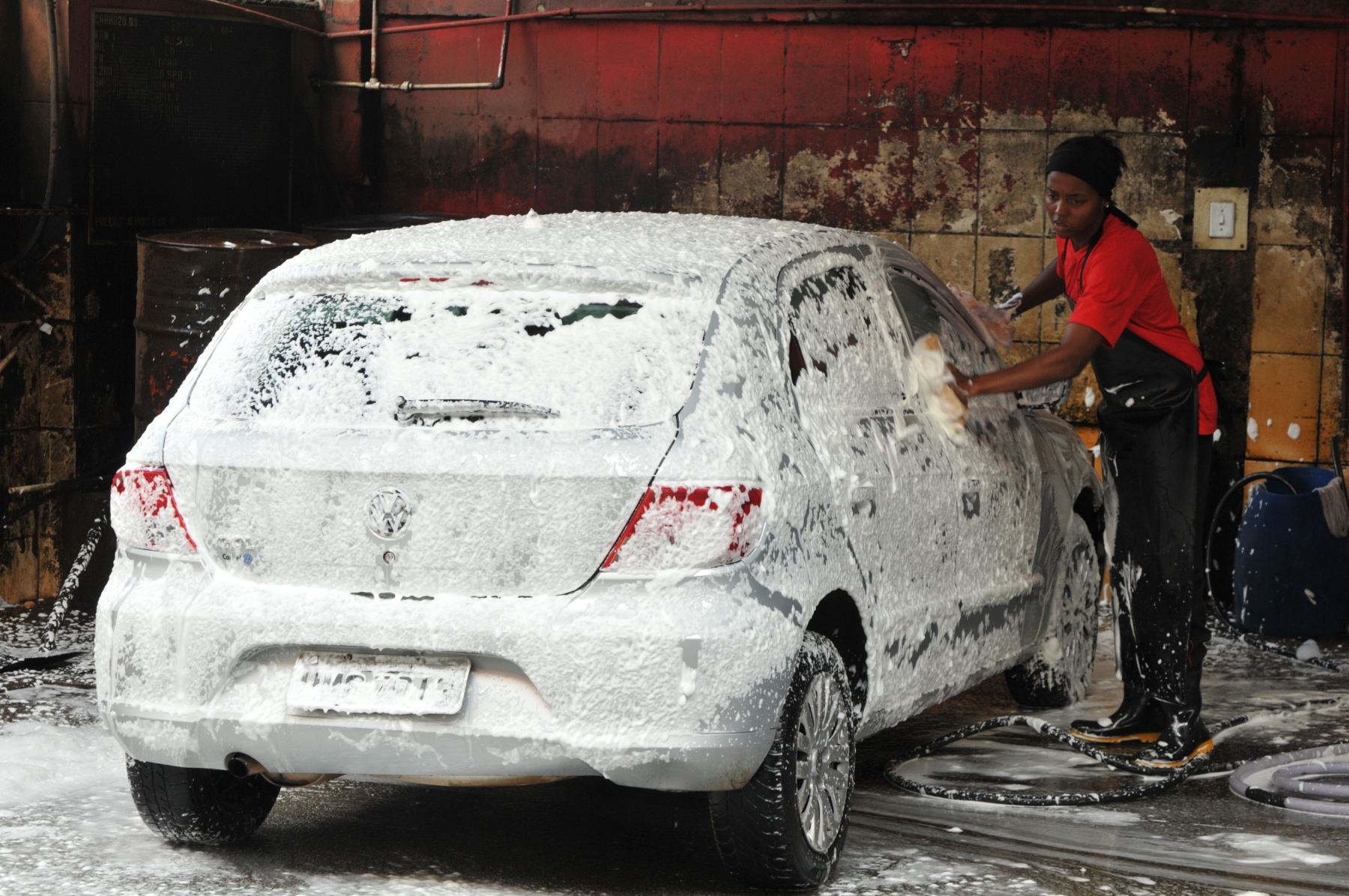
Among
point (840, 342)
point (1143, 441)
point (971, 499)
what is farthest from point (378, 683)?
point (1143, 441)

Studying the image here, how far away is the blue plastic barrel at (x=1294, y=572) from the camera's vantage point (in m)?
8.09

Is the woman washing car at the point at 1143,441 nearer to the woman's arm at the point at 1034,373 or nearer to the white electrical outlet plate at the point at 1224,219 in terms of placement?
the woman's arm at the point at 1034,373

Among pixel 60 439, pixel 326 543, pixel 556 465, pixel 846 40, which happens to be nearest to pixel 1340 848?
pixel 556 465

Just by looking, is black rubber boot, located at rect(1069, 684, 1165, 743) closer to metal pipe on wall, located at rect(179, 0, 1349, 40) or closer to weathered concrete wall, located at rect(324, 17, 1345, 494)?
weathered concrete wall, located at rect(324, 17, 1345, 494)

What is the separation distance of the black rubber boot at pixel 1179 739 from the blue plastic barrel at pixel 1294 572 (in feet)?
7.95

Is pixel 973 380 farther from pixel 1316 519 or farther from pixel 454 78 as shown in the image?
pixel 454 78

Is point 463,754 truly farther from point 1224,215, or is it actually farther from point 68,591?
point 1224,215

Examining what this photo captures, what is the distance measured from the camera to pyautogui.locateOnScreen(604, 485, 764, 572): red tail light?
393 centimetres

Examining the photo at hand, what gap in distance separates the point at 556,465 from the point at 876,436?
111 centimetres

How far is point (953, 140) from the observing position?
9.10m

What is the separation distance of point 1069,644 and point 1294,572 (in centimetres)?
214

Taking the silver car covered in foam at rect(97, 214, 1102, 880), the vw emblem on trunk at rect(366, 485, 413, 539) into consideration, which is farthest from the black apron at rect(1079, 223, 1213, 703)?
the vw emblem on trunk at rect(366, 485, 413, 539)

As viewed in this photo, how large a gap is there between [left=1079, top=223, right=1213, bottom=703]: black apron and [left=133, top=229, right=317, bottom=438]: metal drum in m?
3.56

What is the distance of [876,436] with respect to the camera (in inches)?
188
